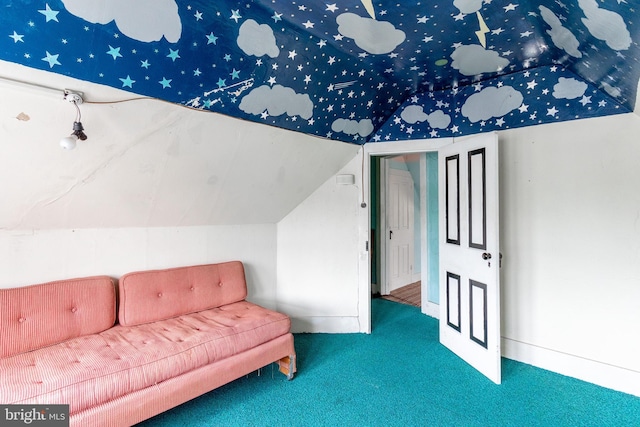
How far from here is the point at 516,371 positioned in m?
2.51

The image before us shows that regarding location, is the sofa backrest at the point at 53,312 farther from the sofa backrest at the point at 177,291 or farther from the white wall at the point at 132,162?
the white wall at the point at 132,162

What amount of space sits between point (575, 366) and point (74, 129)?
3571mm

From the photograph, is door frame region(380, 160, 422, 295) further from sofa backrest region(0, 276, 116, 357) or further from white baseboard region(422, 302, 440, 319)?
sofa backrest region(0, 276, 116, 357)

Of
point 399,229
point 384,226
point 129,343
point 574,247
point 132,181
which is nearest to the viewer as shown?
point 129,343

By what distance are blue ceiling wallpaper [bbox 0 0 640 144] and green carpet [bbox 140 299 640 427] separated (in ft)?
6.16

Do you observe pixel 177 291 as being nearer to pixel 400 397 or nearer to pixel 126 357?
pixel 126 357

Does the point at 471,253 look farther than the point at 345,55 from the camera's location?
Yes

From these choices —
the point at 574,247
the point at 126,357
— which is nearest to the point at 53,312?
the point at 126,357

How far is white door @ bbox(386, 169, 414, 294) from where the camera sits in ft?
15.1

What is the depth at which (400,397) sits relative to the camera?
85.0 inches

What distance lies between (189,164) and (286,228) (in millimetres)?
1289

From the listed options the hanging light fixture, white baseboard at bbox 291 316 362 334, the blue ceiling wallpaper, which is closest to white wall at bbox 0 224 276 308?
white baseboard at bbox 291 316 362 334

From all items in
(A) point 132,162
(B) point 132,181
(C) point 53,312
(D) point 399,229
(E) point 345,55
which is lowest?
(C) point 53,312

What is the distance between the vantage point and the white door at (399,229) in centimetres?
Answer: 460
